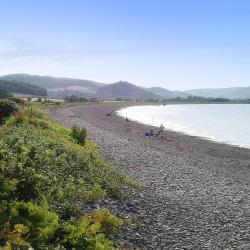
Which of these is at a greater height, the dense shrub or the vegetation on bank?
the dense shrub

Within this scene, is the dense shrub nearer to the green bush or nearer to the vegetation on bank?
the green bush

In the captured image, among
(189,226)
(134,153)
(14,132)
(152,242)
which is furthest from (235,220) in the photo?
(134,153)

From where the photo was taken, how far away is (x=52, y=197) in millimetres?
17031

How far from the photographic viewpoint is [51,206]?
1623cm

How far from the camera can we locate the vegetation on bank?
1382 cm

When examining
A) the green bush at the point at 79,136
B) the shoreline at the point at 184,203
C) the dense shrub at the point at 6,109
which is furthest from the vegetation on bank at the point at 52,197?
the dense shrub at the point at 6,109

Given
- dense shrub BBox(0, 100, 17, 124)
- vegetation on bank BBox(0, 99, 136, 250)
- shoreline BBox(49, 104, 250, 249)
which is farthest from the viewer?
dense shrub BBox(0, 100, 17, 124)

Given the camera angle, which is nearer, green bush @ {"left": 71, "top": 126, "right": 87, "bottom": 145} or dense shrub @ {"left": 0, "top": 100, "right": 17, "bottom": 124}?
green bush @ {"left": 71, "top": 126, "right": 87, "bottom": 145}

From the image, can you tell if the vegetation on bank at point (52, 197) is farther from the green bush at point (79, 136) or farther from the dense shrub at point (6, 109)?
the dense shrub at point (6, 109)

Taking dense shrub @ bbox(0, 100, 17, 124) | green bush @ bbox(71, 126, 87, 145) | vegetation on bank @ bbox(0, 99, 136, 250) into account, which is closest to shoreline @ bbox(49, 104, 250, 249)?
vegetation on bank @ bbox(0, 99, 136, 250)

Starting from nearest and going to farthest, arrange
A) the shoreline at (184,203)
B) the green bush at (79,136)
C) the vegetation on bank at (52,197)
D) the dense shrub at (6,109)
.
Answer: the vegetation on bank at (52,197), the shoreline at (184,203), the green bush at (79,136), the dense shrub at (6,109)

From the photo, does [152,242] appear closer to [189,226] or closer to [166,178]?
[189,226]

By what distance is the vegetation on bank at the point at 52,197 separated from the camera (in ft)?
45.3

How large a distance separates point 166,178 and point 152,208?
833cm
